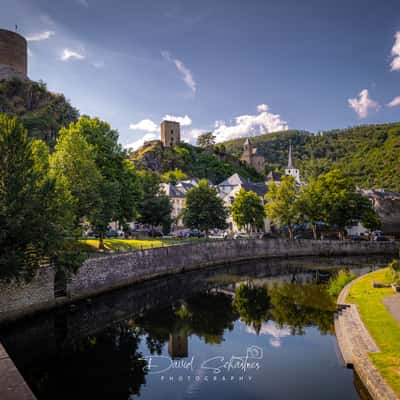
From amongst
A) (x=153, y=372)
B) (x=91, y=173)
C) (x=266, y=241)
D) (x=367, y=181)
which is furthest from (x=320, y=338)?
(x=367, y=181)

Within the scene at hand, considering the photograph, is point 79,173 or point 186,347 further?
point 79,173

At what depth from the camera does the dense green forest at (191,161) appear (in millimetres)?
120312

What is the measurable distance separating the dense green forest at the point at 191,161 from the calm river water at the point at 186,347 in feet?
283

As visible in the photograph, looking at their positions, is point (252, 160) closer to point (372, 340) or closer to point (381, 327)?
point (381, 327)

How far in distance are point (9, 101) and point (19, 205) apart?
64.8 metres

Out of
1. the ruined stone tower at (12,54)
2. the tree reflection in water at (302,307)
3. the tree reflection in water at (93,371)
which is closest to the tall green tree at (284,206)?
the tree reflection in water at (302,307)

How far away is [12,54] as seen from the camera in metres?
76.6

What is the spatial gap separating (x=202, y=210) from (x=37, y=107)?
4799 centimetres

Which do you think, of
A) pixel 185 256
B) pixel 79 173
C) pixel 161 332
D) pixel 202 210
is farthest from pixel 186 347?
pixel 202 210

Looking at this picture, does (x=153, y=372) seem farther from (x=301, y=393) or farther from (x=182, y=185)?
(x=182, y=185)

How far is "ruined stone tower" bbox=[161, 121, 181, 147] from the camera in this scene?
143 m

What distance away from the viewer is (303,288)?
31844 mm

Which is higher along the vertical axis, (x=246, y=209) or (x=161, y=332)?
(x=246, y=209)

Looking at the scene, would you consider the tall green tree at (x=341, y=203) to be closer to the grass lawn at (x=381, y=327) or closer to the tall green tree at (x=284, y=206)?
the tall green tree at (x=284, y=206)
